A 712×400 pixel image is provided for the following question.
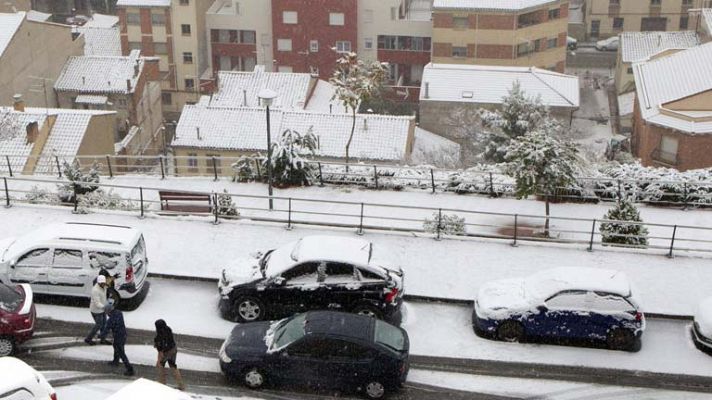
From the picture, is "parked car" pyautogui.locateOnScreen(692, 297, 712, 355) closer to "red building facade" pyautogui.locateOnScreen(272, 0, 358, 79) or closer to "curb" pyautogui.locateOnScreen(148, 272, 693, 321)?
"curb" pyautogui.locateOnScreen(148, 272, 693, 321)

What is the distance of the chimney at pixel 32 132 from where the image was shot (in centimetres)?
3775

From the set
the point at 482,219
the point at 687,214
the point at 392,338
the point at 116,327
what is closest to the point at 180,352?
the point at 116,327

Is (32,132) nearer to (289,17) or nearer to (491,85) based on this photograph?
(491,85)

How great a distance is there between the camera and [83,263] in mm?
18328

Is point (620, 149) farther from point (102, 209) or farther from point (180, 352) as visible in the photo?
point (180, 352)

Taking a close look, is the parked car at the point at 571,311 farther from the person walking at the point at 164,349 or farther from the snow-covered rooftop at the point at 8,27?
the snow-covered rooftop at the point at 8,27

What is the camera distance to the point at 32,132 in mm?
37969

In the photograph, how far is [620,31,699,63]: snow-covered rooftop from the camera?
60281 mm

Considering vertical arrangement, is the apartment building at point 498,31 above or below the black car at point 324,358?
above

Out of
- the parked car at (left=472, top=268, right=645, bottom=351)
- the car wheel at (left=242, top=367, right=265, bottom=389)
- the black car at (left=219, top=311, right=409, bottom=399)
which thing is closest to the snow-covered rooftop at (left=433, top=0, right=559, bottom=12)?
the parked car at (left=472, top=268, right=645, bottom=351)

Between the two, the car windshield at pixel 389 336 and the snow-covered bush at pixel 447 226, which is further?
the snow-covered bush at pixel 447 226

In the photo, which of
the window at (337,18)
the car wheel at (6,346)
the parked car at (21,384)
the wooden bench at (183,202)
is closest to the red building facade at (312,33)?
the window at (337,18)

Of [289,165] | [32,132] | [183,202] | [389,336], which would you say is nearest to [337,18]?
[32,132]

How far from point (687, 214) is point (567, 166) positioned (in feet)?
14.1
